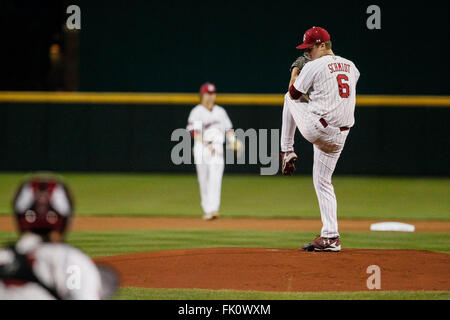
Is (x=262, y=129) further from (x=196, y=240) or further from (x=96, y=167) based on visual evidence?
(x=196, y=240)

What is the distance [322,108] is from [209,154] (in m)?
4.42

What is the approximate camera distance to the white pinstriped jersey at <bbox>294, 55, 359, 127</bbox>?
6.49m

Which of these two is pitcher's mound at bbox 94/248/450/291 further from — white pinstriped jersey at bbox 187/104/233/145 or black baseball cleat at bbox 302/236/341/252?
white pinstriped jersey at bbox 187/104/233/145

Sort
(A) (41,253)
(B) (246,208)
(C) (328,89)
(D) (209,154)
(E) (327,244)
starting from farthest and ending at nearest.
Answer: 1. (B) (246,208)
2. (D) (209,154)
3. (E) (327,244)
4. (C) (328,89)
5. (A) (41,253)

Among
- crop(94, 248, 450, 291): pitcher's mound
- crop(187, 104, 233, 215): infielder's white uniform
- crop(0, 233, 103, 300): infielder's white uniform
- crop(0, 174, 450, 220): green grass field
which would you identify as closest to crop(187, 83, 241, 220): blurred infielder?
crop(187, 104, 233, 215): infielder's white uniform

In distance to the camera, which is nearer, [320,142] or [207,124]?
[320,142]

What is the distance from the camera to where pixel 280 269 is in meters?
6.29

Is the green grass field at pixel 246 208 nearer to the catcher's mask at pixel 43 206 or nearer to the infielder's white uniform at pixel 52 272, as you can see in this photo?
the infielder's white uniform at pixel 52 272

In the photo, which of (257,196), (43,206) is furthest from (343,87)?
(257,196)

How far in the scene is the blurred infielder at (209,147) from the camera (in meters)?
10.7

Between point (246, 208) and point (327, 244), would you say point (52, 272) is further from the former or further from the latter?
point (246, 208)

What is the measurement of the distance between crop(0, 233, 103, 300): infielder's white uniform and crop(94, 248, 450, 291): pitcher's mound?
312 cm

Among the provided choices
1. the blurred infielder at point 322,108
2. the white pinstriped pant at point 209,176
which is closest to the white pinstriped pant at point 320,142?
the blurred infielder at point 322,108
